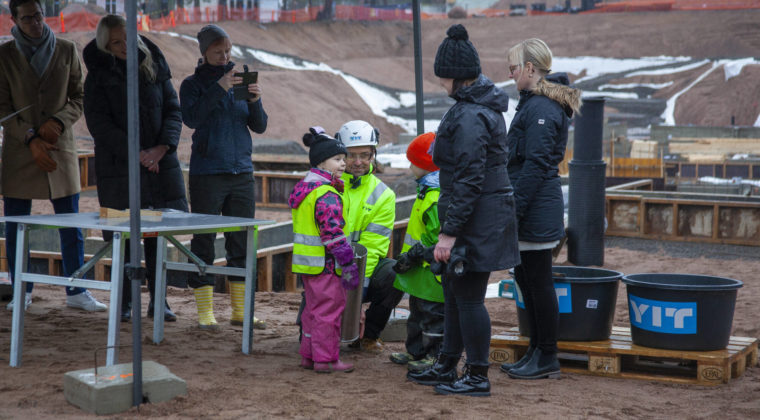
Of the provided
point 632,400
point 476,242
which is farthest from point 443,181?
point 632,400

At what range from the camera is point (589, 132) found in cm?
1057

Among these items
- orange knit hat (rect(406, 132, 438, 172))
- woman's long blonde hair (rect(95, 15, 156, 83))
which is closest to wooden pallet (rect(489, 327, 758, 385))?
orange knit hat (rect(406, 132, 438, 172))

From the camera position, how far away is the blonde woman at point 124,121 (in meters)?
5.86

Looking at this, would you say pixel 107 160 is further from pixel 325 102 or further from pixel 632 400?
pixel 325 102

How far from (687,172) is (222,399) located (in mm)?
20607

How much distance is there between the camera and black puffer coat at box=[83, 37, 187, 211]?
5.89 m

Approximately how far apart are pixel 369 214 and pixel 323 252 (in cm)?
65

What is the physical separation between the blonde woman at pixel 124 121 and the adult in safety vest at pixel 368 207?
1.33 metres

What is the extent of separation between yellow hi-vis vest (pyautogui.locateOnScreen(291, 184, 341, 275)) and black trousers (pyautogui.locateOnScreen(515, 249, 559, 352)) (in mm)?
1133

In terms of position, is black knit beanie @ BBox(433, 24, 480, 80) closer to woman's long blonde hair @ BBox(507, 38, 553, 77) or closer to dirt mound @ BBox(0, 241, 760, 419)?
woman's long blonde hair @ BBox(507, 38, 553, 77)

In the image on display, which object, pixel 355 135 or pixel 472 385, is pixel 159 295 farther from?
pixel 472 385

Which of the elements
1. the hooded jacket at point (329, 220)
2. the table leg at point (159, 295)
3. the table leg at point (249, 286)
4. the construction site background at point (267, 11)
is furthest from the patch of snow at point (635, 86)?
the hooded jacket at point (329, 220)

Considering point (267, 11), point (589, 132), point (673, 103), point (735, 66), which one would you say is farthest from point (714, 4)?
point (589, 132)

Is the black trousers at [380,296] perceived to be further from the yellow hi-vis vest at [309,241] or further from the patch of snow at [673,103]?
the patch of snow at [673,103]
